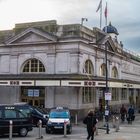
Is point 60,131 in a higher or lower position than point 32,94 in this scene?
lower

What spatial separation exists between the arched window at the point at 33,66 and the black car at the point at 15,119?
19325 mm

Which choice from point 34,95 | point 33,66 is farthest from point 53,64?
point 34,95

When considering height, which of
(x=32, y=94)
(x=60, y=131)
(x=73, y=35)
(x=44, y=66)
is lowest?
(x=60, y=131)

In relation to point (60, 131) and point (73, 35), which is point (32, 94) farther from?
point (60, 131)

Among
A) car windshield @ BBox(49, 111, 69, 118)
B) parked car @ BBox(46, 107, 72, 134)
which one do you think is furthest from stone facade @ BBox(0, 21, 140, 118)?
parked car @ BBox(46, 107, 72, 134)

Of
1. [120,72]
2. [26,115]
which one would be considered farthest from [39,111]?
[120,72]

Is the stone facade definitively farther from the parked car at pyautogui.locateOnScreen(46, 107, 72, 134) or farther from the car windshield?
the parked car at pyautogui.locateOnScreen(46, 107, 72, 134)

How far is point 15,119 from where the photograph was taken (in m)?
25.1

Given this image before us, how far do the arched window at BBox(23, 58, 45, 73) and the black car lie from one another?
19.3 metres

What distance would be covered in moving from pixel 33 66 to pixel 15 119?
20631 mm

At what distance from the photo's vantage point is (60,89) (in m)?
42.7

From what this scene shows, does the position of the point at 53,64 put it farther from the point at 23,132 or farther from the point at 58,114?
the point at 23,132

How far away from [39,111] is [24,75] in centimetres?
1132

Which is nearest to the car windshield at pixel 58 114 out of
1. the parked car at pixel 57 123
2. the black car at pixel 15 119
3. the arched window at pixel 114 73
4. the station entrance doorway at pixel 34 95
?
the parked car at pixel 57 123
